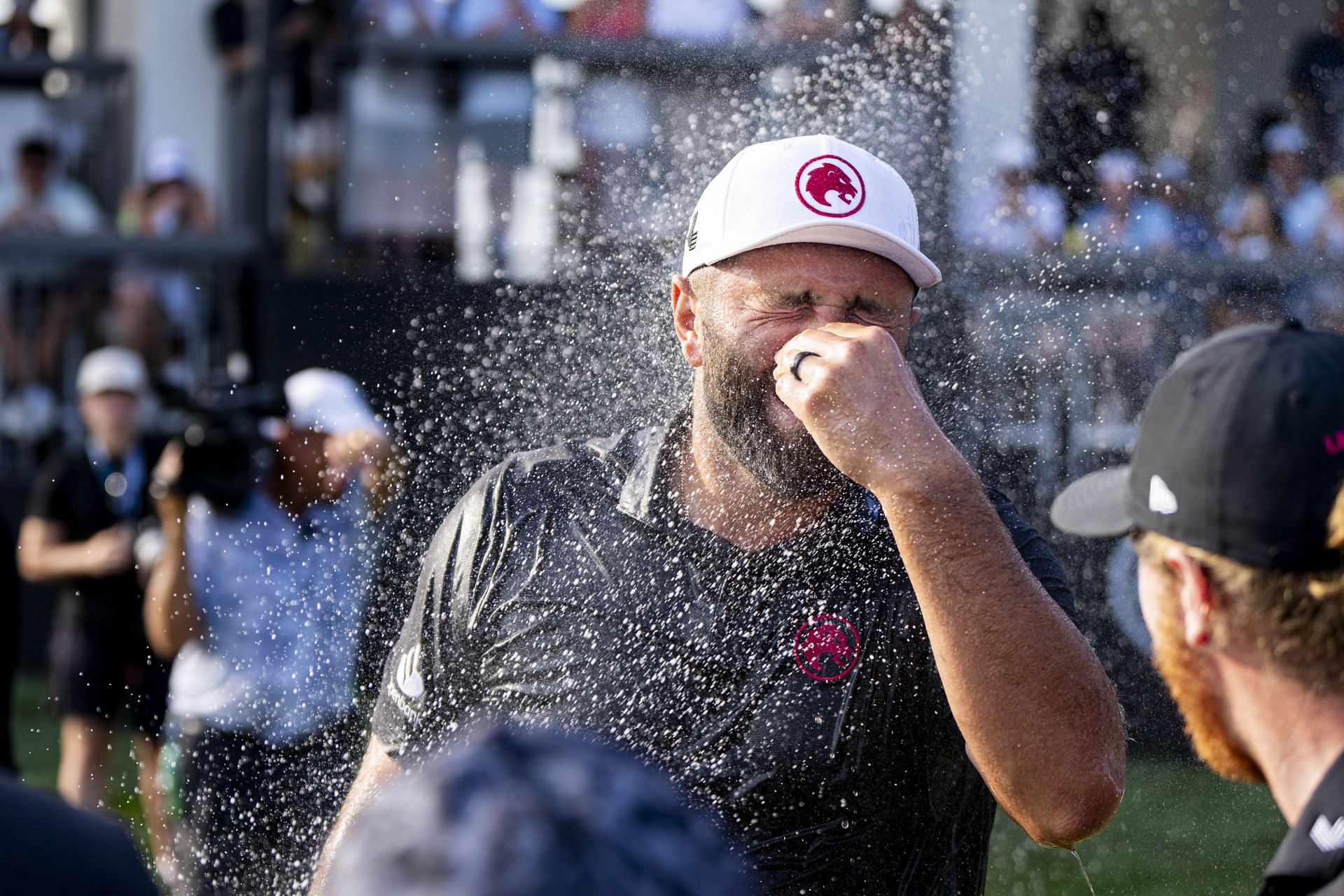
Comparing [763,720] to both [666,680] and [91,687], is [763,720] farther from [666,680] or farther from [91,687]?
[91,687]

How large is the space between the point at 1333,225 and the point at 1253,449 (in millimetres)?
6440

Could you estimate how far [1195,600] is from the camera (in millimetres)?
1548

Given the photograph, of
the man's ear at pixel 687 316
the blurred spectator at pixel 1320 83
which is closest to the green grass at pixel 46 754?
the man's ear at pixel 687 316

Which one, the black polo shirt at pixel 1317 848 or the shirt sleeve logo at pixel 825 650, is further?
the shirt sleeve logo at pixel 825 650

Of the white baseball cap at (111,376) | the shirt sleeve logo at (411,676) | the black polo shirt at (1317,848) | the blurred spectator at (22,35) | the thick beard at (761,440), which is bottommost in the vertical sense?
the white baseball cap at (111,376)

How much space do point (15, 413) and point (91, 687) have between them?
141 inches

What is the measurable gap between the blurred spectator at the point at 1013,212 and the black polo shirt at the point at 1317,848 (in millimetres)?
5150

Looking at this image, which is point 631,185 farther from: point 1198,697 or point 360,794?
point 1198,697

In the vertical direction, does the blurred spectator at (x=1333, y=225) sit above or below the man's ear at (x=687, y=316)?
below

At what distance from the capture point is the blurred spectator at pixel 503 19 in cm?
812

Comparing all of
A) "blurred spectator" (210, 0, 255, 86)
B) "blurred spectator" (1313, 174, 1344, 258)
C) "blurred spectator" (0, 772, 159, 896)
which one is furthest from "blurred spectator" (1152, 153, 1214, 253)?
"blurred spectator" (0, 772, 159, 896)

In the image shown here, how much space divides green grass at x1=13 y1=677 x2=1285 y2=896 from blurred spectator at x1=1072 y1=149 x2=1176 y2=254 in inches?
107

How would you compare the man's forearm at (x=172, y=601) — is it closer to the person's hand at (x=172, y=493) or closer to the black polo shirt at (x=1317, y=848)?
the person's hand at (x=172, y=493)

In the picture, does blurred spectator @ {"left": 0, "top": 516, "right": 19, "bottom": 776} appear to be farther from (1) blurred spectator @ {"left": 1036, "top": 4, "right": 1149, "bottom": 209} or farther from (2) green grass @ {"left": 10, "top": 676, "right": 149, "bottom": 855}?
(1) blurred spectator @ {"left": 1036, "top": 4, "right": 1149, "bottom": 209}
